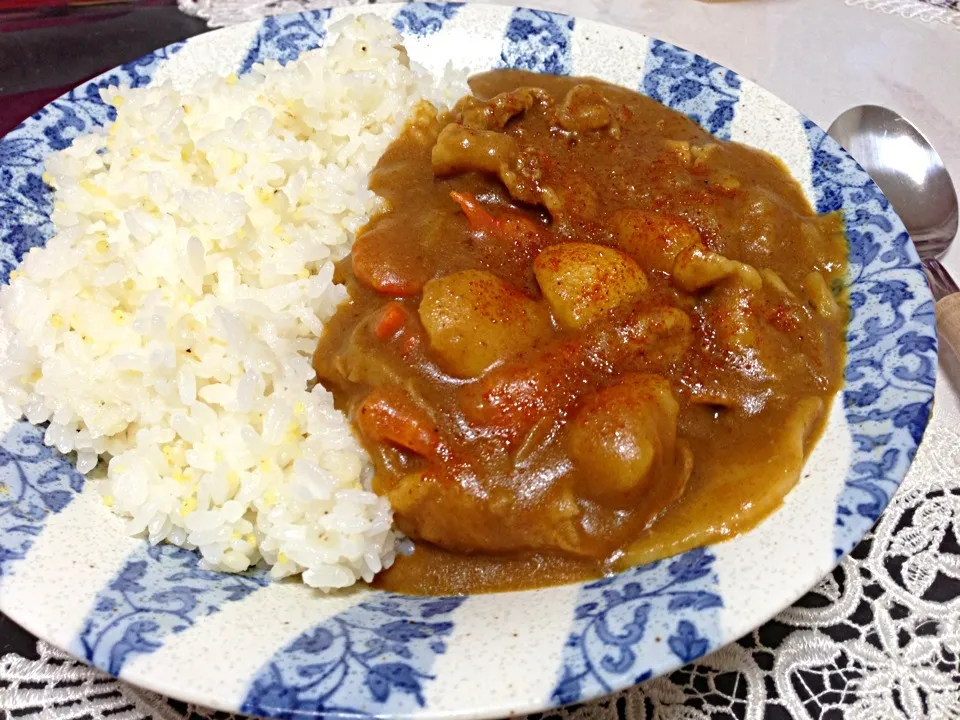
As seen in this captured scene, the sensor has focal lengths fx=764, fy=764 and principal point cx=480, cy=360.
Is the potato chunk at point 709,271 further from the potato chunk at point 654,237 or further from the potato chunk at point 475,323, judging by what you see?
the potato chunk at point 475,323

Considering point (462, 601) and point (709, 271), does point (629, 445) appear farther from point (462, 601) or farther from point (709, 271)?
point (709, 271)

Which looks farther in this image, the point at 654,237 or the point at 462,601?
the point at 654,237

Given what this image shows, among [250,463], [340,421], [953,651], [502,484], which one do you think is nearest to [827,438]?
[953,651]

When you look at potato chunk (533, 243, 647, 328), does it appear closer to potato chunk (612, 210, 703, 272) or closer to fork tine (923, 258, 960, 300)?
potato chunk (612, 210, 703, 272)

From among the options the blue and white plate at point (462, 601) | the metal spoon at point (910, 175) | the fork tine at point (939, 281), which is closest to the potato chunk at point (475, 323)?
the blue and white plate at point (462, 601)

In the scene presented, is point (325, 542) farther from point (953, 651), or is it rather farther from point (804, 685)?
point (953, 651)

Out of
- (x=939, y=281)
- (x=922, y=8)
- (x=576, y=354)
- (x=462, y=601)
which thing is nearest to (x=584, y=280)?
(x=576, y=354)

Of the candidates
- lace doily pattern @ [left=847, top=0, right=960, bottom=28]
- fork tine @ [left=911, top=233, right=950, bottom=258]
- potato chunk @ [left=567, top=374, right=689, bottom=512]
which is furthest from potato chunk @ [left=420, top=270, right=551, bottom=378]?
lace doily pattern @ [left=847, top=0, right=960, bottom=28]
